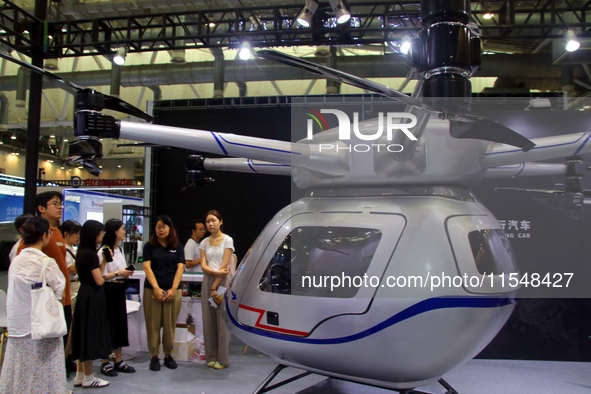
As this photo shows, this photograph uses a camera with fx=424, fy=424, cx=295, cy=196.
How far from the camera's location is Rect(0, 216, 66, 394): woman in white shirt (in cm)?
300

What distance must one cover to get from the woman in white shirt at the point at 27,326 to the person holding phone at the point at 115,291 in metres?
1.19

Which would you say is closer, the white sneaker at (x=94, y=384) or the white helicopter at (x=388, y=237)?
the white helicopter at (x=388, y=237)

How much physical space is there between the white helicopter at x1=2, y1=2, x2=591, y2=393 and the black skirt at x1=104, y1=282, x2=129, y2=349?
2449mm

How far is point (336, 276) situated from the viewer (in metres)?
2.02

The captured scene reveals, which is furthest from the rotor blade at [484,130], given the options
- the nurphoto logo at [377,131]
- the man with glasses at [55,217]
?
the man with glasses at [55,217]

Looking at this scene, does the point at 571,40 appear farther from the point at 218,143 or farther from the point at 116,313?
the point at 116,313

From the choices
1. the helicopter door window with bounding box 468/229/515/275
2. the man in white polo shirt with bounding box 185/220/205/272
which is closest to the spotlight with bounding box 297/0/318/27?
the man in white polo shirt with bounding box 185/220/205/272

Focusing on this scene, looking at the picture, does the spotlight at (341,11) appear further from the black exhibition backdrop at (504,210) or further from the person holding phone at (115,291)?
the person holding phone at (115,291)

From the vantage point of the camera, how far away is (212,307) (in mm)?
4625

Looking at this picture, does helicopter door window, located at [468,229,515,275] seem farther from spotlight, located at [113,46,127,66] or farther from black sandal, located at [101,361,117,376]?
spotlight, located at [113,46,127,66]

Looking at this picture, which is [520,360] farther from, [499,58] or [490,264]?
[499,58]

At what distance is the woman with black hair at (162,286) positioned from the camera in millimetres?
4523

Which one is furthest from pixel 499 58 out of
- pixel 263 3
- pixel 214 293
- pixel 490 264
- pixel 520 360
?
pixel 490 264

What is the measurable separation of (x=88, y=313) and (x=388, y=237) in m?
3.21
